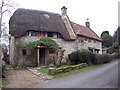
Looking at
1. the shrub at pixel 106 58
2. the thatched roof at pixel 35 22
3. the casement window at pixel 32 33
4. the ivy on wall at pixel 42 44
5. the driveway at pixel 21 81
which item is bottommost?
the driveway at pixel 21 81

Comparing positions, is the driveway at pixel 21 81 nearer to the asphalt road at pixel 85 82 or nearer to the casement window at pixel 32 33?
the asphalt road at pixel 85 82

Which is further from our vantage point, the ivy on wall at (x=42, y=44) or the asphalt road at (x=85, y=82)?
the ivy on wall at (x=42, y=44)

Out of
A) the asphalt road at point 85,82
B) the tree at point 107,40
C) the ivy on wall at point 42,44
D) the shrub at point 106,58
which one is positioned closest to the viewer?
the asphalt road at point 85,82

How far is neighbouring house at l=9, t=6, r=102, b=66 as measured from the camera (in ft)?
39.9

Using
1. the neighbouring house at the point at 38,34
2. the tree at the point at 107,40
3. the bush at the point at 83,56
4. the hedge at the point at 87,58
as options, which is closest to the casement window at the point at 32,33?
the neighbouring house at the point at 38,34

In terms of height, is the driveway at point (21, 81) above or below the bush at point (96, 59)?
below

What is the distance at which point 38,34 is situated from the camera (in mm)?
13117

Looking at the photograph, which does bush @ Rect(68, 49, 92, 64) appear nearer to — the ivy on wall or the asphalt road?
the ivy on wall

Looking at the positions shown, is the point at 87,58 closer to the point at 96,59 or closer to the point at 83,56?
the point at 83,56

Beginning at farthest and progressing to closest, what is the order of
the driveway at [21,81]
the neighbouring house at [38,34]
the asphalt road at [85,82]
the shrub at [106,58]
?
the shrub at [106,58]
the neighbouring house at [38,34]
the driveway at [21,81]
the asphalt road at [85,82]

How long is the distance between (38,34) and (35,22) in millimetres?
1911

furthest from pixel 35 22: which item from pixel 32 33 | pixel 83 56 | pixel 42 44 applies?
pixel 83 56

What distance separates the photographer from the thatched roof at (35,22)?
1248 cm

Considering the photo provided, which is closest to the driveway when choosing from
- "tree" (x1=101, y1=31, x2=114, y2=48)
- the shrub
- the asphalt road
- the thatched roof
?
the asphalt road
